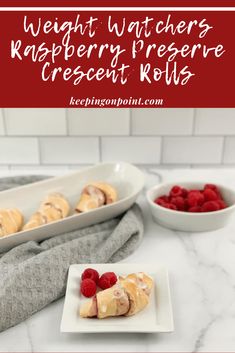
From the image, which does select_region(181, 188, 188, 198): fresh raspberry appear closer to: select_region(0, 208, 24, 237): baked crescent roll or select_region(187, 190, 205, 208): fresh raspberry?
select_region(187, 190, 205, 208): fresh raspberry

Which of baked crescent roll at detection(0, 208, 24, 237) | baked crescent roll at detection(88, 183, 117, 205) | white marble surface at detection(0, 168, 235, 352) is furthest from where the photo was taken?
baked crescent roll at detection(88, 183, 117, 205)

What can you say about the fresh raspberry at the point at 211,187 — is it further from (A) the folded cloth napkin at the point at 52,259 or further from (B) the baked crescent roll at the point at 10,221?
(B) the baked crescent roll at the point at 10,221

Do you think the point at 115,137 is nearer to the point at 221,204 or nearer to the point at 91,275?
the point at 221,204

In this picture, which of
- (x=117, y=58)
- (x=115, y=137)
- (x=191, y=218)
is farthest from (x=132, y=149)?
(x=191, y=218)

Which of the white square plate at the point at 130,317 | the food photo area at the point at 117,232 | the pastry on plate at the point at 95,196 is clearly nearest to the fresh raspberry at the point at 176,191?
the food photo area at the point at 117,232

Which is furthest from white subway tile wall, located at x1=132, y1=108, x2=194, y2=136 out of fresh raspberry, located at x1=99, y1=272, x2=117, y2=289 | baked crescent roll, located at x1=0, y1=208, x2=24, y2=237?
fresh raspberry, located at x1=99, y1=272, x2=117, y2=289

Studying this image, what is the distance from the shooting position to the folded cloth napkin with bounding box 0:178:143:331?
70cm

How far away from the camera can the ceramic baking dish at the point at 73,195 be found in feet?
2.81

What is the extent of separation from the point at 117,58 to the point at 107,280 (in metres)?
0.52

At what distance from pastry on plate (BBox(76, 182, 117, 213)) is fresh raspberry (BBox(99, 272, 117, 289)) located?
0.20m

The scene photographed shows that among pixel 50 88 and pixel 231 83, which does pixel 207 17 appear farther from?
pixel 50 88

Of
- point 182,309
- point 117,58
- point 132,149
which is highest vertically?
point 117,58

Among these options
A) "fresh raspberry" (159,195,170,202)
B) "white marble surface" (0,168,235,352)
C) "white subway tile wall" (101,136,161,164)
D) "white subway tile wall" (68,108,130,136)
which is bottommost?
"white marble surface" (0,168,235,352)

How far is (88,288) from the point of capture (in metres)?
0.72
